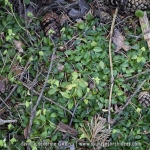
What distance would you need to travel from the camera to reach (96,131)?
1818 mm

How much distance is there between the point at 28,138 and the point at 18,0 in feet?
3.22

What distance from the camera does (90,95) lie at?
1.88 metres

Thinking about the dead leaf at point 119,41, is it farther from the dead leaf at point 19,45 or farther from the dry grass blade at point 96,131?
the dead leaf at point 19,45

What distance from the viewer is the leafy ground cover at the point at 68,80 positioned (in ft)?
6.01

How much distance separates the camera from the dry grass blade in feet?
5.95

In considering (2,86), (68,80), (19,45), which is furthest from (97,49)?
(2,86)

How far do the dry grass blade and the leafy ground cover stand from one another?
0.7 inches

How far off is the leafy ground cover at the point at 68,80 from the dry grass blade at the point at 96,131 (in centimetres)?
2

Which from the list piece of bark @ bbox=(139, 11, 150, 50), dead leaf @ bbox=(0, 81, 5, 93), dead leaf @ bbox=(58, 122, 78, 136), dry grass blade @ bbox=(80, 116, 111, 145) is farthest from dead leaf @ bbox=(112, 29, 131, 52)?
dead leaf @ bbox=(0, 81, 5, 93)

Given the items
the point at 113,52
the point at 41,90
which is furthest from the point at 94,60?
the point at 41,90

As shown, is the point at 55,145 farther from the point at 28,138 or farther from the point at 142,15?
the point at 142,15

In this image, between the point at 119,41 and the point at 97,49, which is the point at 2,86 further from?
the point at 119,41

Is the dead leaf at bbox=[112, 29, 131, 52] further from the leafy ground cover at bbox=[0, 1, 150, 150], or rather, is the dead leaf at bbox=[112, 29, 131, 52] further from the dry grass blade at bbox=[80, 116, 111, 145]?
the dry grass blade at bbox=[80, 116, 111, 145]

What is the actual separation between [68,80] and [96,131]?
0.39 m
